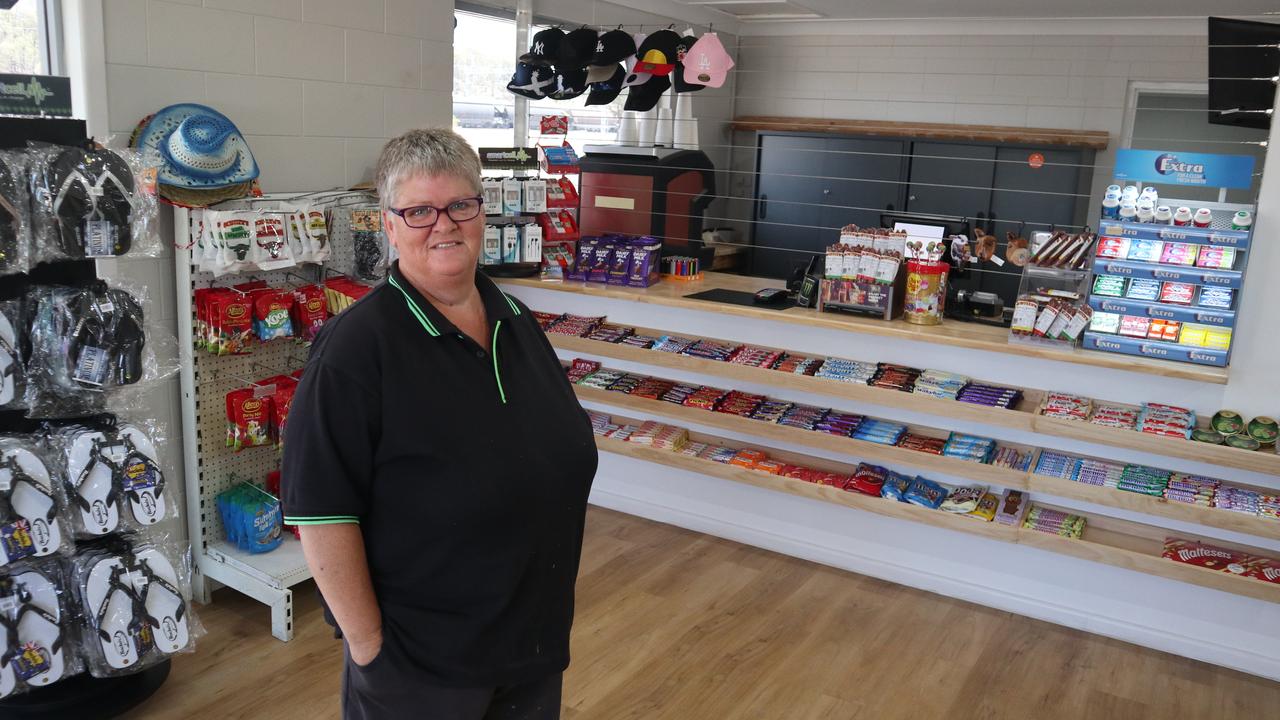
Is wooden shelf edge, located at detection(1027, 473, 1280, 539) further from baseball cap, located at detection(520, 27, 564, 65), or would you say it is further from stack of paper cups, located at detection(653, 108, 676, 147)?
A: stack of paper cups, located at detection(653, 108, 676, 147)

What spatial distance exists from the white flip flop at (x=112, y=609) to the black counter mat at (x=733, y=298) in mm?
2403

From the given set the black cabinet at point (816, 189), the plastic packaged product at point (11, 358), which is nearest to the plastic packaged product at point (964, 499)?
the plastic packaged product at point (11, 358)

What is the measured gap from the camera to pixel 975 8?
6594 millimetres

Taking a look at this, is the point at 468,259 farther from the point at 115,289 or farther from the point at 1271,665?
the point at 1271,665

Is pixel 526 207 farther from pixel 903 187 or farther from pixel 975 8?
pixel 975 8

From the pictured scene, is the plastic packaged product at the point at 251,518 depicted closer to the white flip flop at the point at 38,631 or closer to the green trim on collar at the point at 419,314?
the white flip flop at the point at 38,631

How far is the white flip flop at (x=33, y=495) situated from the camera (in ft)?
7.98

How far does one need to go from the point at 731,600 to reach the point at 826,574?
0.50 meters

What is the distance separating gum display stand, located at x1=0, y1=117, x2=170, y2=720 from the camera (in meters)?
2.53

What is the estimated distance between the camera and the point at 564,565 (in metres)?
1.77

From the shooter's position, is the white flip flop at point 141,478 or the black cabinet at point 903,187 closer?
the white flip flop at point 141,478

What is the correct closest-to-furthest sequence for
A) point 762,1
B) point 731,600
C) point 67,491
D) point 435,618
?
1. point 435,618
2. point 67,491
3. point 731,600
4. point 762,1

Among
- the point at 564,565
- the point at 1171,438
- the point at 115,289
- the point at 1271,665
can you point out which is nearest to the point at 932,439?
the point at 1171,438

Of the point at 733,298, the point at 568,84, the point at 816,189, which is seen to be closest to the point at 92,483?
the point at 733,298
